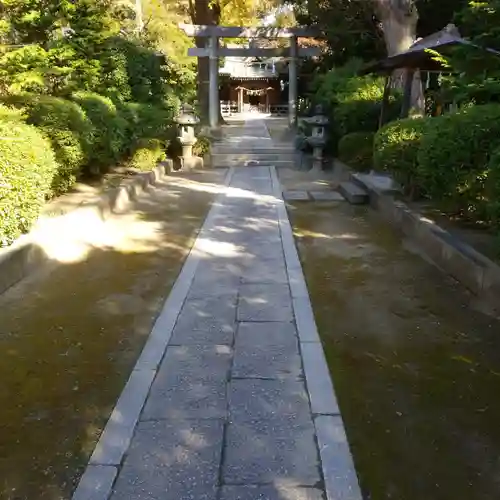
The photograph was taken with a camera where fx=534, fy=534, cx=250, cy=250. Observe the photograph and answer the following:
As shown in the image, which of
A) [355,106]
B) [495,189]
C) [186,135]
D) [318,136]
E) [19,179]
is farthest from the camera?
[186,135]

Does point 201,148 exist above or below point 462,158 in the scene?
below

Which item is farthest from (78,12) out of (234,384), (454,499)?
(454,499)

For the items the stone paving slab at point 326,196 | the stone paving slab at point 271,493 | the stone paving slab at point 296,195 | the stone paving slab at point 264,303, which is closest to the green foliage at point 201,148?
the stone paving slab at point 296,195

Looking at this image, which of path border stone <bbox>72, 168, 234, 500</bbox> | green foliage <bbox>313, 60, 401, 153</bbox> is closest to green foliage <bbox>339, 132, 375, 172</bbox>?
green foliage <bbox>313, 60, 401, 153</bbox>

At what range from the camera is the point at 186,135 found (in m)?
15.2

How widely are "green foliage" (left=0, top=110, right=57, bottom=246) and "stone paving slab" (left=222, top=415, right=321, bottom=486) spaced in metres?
3.58

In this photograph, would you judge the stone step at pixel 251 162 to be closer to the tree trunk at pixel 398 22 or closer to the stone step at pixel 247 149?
the stone step at pixel 247 149

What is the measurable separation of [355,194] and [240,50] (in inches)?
558

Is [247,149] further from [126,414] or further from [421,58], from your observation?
[126,414]

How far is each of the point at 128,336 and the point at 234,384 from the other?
1141 mm

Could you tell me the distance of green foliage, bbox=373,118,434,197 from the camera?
8008 mm

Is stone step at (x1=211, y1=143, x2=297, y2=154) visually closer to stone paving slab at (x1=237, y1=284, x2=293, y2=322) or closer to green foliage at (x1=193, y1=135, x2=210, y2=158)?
green foliage at (x1=193, y1=135, x2=210, y2=158)

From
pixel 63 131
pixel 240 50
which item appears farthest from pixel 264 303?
pixel 240 50

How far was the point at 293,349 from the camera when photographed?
3883 millimetres
